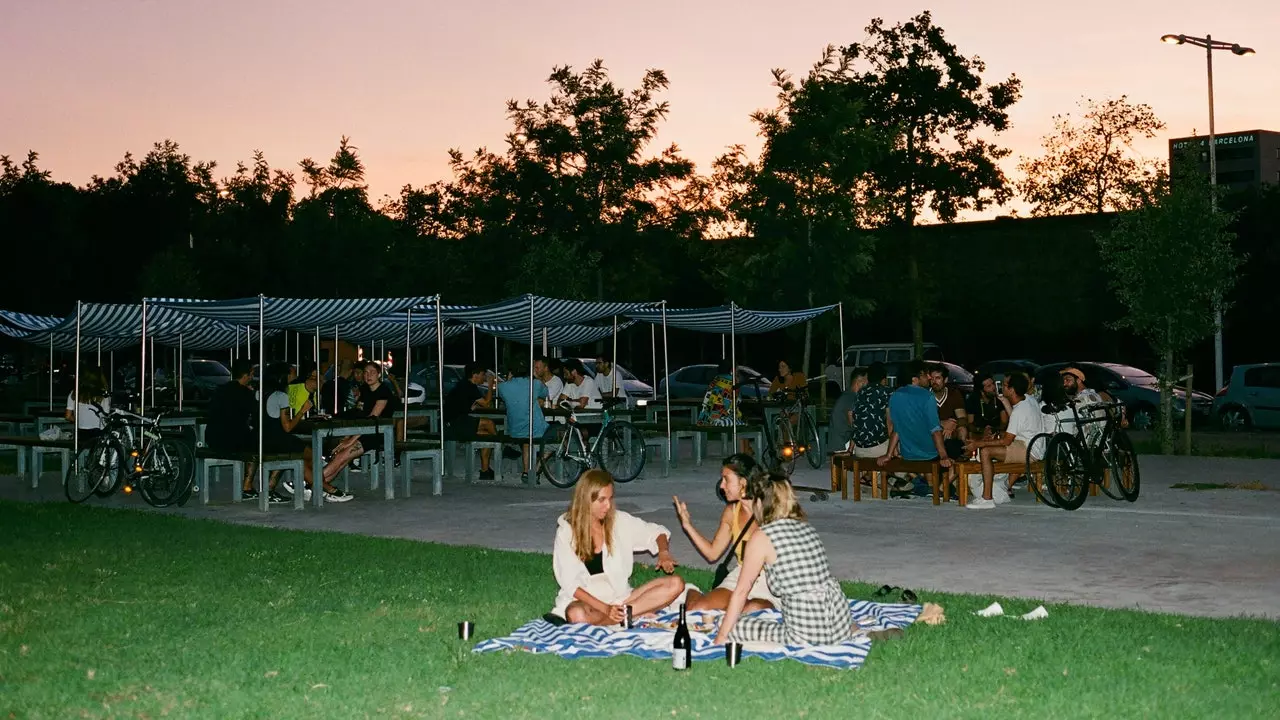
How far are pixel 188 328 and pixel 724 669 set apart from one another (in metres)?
17.3

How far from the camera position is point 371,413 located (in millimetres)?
15422

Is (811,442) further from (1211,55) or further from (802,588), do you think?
(1211,55)

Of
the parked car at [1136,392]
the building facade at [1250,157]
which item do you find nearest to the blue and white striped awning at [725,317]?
the parked car at [1136,392]

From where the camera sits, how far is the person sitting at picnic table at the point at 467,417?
1688 centimetres

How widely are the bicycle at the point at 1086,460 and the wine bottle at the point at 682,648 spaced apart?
23.9 ft

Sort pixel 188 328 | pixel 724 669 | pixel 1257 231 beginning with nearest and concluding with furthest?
pixel 724 669, pixel 188 328, pixel 1257 231

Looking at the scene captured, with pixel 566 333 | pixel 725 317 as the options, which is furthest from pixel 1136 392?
pixel 725 317

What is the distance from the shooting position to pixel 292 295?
51.3 metres

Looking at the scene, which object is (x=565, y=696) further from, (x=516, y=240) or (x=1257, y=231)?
(x=516, y=240)

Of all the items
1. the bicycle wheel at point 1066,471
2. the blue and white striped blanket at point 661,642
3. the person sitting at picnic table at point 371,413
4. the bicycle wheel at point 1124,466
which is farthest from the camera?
the person sitting at picnic table at point 371,413

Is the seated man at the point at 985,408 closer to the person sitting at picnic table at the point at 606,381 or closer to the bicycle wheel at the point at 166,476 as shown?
the person sitting at picnic table at the point at 606,381

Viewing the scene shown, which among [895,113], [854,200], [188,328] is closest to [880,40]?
[895,113]

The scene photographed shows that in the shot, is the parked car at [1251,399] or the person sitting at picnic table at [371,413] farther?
the parked car at [1251,399]

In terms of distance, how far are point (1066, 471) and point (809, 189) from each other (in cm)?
2183
